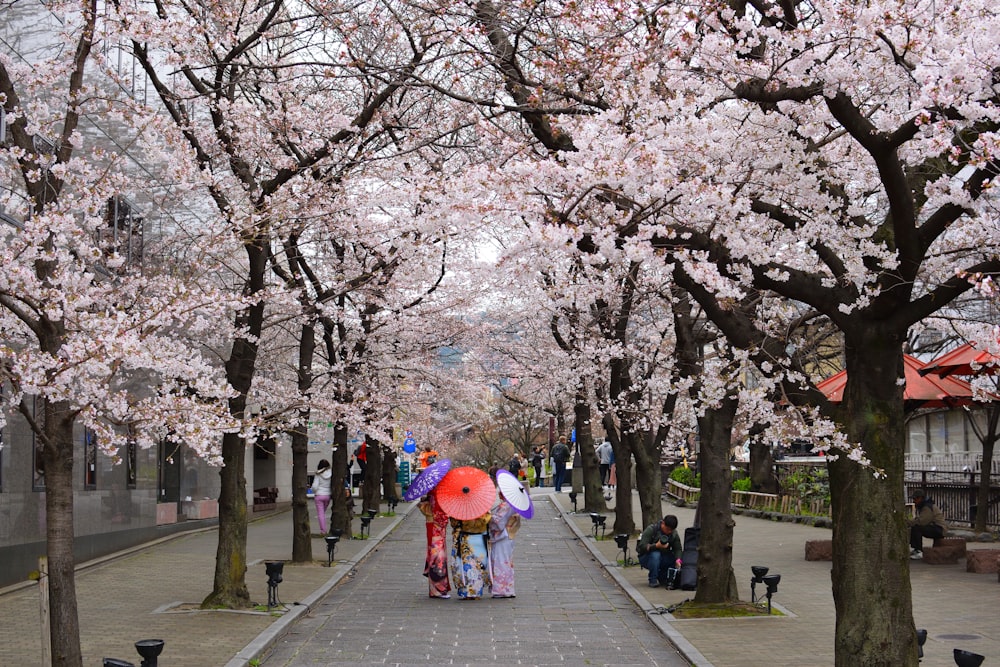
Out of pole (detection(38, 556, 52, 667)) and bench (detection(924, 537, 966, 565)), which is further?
bench (detection(924, 537, 966, 565))

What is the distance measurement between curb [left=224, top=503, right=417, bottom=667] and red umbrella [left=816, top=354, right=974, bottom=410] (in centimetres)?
869

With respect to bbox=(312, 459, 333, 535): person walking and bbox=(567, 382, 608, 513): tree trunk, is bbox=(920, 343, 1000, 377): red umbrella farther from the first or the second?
bbox=(312, 459, 333, 535): person walking

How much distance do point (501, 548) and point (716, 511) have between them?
147 inches

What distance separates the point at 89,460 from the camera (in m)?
19.8

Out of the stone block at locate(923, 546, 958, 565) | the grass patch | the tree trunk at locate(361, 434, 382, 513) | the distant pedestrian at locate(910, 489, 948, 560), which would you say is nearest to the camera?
the grass patch

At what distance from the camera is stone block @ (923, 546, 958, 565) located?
61.1 ft

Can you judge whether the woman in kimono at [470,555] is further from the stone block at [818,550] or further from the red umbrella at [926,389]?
the stone block at [818,550]

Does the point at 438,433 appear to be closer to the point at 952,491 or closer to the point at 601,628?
the point at 952,491

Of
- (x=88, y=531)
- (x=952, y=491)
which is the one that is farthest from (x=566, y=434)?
(x=88, y=531)

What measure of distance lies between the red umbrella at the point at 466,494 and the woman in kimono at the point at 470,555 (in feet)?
0.53

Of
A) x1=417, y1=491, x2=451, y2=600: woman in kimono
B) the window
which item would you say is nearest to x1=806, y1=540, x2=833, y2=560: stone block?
x1=417, y1=491, x2=451, y2=600: woman in kimono

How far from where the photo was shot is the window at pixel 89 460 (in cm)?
1952

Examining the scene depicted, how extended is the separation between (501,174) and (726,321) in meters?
2.55

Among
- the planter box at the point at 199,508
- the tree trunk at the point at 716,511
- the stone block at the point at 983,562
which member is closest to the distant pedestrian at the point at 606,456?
the planter box at the point at 199,508
